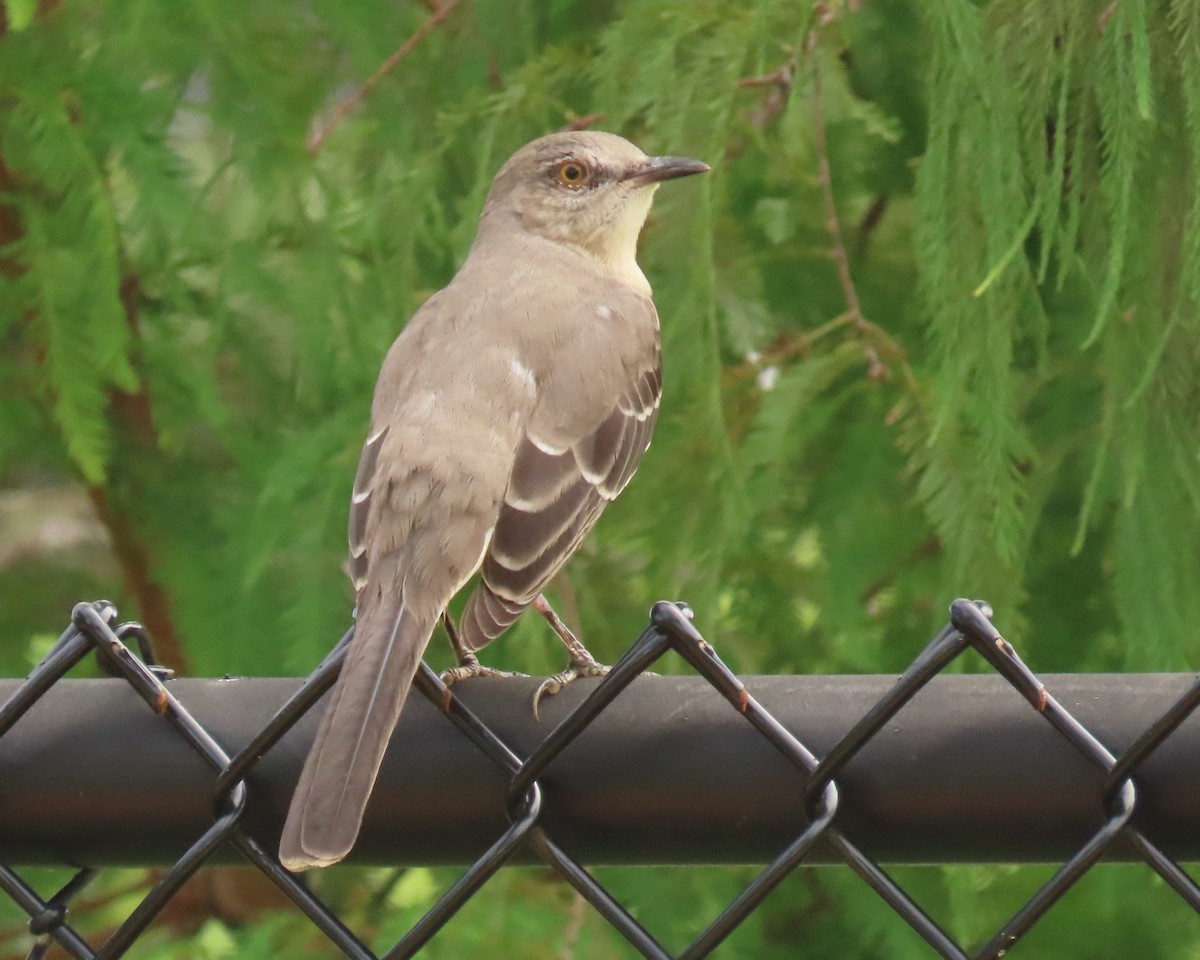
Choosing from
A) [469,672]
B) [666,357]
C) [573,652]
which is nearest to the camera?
[469,672]

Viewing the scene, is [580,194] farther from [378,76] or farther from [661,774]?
[661,774]

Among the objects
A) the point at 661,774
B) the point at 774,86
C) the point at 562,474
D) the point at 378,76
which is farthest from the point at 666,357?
the point at 661,774

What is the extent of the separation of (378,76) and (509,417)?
104 cm

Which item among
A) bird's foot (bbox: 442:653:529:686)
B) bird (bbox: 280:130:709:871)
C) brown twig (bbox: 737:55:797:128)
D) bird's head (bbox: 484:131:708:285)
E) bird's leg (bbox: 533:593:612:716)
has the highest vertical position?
brown twig (bbox: 737:55:797:128)

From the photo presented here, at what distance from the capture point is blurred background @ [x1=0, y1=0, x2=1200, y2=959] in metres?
2.98

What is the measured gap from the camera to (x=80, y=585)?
14.9 feet

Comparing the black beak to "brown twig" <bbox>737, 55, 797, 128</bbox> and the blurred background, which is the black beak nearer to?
the blurred background

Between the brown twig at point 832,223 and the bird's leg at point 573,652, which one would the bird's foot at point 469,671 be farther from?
→ the brown twig at point 832,223

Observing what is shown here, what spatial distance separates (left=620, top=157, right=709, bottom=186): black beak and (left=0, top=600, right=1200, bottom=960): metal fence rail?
1.73 m

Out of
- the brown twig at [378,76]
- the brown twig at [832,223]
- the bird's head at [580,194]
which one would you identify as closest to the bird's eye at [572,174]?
the bird's head at [580,194]

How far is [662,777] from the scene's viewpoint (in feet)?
5.18

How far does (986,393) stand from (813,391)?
0.77 metres

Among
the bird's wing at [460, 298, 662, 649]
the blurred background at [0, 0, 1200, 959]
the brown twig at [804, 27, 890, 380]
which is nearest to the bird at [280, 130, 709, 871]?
the bird's wing at [460, 298, 662, 649]

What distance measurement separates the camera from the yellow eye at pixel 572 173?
14.2 ft
